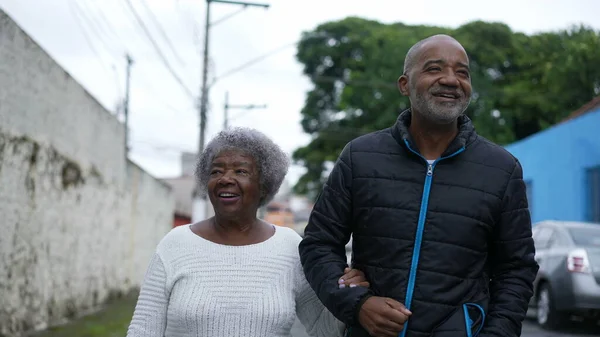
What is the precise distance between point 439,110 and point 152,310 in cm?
130

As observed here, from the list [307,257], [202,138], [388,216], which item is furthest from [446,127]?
[202,138]

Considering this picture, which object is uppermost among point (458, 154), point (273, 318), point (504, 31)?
point (504, 31)

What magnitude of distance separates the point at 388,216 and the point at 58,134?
29.4 ft

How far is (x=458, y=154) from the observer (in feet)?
9.13

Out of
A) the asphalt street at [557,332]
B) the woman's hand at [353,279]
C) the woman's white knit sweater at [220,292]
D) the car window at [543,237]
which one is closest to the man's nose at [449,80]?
the woman's hand at [353,279]

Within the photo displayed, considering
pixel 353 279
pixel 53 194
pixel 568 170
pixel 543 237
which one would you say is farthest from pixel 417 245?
pixel 568 170

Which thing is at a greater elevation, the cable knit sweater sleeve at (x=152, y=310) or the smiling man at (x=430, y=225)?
the smiling man at (x=430, y=225)

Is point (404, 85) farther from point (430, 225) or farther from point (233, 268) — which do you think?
point (233, 268)

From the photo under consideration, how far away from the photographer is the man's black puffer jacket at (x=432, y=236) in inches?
104

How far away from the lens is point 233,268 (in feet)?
10.0

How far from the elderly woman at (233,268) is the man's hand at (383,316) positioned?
0.43 m

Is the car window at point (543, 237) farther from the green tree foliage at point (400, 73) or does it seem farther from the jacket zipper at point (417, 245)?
the green tree foliage at point (400, 73)

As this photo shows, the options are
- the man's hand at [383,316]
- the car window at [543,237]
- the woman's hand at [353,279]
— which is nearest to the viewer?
the man's hand at [383,316]

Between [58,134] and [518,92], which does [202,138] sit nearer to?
[58,134]
